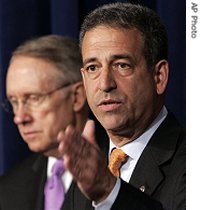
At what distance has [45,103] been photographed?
70 cm

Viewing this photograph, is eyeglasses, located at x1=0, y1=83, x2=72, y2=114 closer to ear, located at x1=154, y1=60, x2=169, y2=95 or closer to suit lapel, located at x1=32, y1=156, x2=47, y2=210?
suit lapel, located at x1=32, y1=156, x2=47, y2=210

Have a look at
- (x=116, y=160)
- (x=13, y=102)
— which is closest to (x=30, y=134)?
(x=13, y=102)

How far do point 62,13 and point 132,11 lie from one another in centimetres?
10

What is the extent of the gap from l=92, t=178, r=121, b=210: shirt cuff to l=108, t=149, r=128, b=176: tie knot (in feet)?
0.37

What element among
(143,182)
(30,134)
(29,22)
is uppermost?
(29,22)

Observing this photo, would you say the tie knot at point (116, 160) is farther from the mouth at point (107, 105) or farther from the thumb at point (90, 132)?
the thumb at point (90, 132)

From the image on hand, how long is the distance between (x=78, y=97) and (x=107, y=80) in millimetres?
67

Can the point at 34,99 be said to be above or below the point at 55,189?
above

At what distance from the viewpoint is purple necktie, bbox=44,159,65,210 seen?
2.37 feet

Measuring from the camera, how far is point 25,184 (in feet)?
2.53

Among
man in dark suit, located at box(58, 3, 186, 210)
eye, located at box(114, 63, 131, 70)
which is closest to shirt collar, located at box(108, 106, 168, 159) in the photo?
man in dark suit, located at box(58, 3, 186, 210)

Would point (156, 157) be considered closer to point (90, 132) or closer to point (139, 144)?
point (139, 144)
